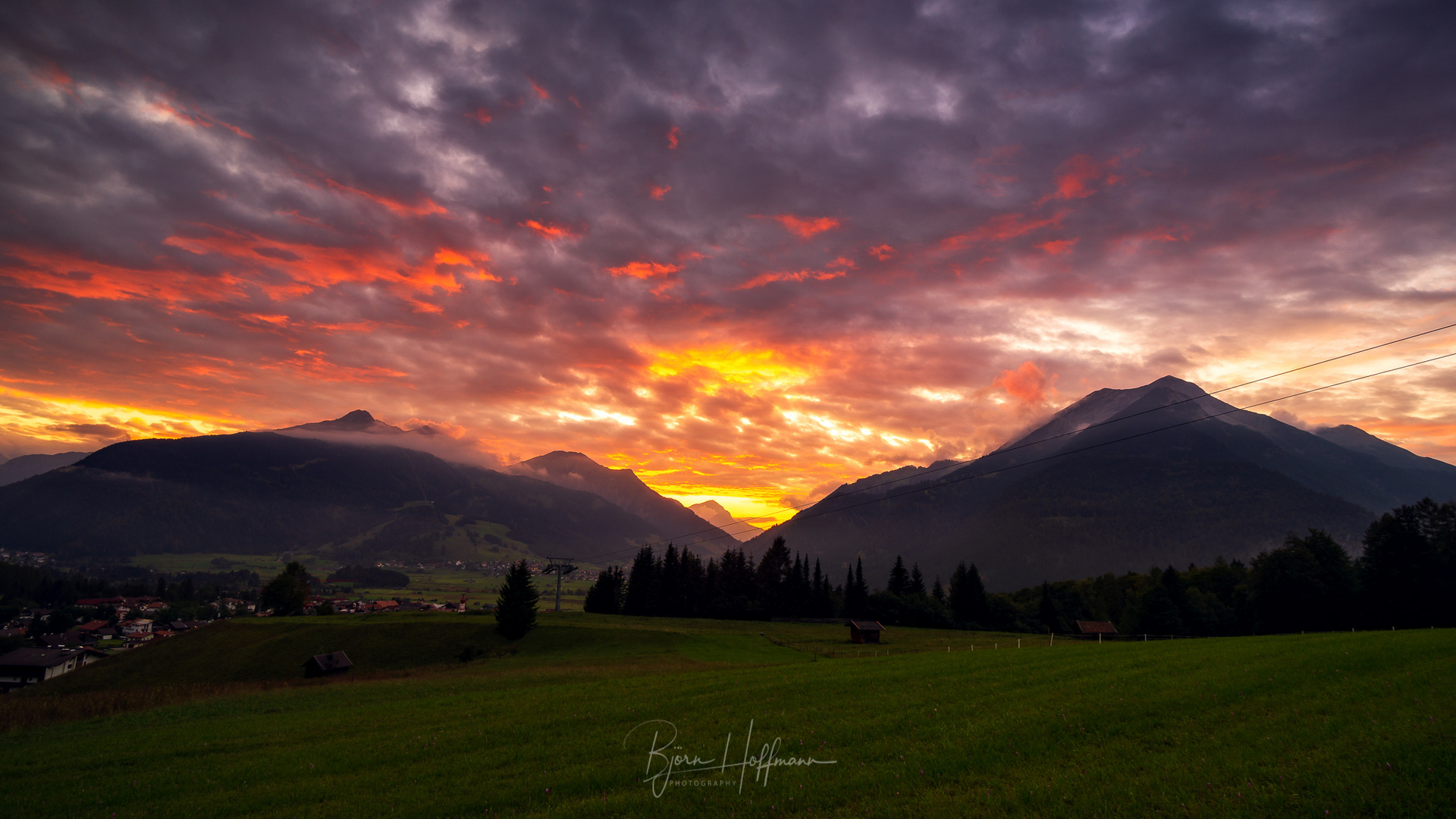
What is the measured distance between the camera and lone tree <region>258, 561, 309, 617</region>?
370 ft

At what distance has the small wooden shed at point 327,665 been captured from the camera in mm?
63562

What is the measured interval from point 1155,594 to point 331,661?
397ft

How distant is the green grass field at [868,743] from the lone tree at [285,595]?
308ft

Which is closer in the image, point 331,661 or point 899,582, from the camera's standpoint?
point 331,661

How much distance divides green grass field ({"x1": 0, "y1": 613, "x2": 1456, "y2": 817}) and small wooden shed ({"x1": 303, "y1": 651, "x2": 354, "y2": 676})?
3162 cm

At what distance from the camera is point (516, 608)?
3123 inches

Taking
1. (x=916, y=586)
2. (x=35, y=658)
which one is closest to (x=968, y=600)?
(x=916, y=586)

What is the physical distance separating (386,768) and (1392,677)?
3224 centimetres

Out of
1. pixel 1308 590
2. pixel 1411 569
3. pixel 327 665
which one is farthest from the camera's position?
pixel 1308 590

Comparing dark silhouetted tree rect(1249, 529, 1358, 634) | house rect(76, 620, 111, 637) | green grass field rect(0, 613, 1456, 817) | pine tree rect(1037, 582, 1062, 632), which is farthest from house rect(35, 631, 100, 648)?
dark silhouetted tree rect(1249, 529, 1358, 634)

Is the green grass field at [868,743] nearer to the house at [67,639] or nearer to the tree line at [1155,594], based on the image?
the tree line at [1155,594]

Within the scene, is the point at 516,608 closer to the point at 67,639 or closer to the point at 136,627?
the point at 67,639

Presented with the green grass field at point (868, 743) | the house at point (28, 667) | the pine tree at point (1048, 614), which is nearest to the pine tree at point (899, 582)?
the pine tree at point (1048, 614)

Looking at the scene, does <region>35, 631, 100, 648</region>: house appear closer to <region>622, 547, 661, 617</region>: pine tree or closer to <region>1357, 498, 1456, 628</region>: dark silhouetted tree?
<region>622, 547, 661, 617</region>: pine tree
